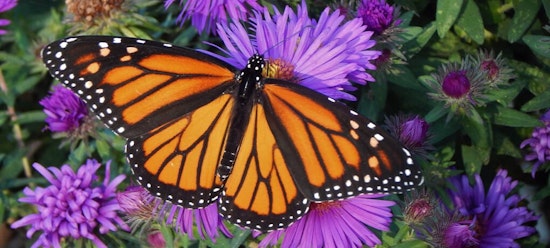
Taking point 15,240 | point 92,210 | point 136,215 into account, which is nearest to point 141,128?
point 136,215

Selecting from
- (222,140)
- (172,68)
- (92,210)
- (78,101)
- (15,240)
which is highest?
(172,68)

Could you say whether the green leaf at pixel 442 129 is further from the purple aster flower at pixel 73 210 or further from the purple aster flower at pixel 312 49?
the purple aster flower at pixel 73 210

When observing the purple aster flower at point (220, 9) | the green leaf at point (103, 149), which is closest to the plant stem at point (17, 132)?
the green leaf at point (103, 149)

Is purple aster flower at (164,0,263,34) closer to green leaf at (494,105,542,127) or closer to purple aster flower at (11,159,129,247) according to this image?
purple aster flower at (11,159,129,247)

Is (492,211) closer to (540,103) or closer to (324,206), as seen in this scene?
(540,103)

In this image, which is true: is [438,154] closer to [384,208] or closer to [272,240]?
[384,208]

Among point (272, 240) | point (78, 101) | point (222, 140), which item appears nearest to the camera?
point (222, 140)

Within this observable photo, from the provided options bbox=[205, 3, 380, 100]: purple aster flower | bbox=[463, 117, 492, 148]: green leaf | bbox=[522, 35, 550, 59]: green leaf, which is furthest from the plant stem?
bbox=[522, 35, 550, 59]: green leaf
